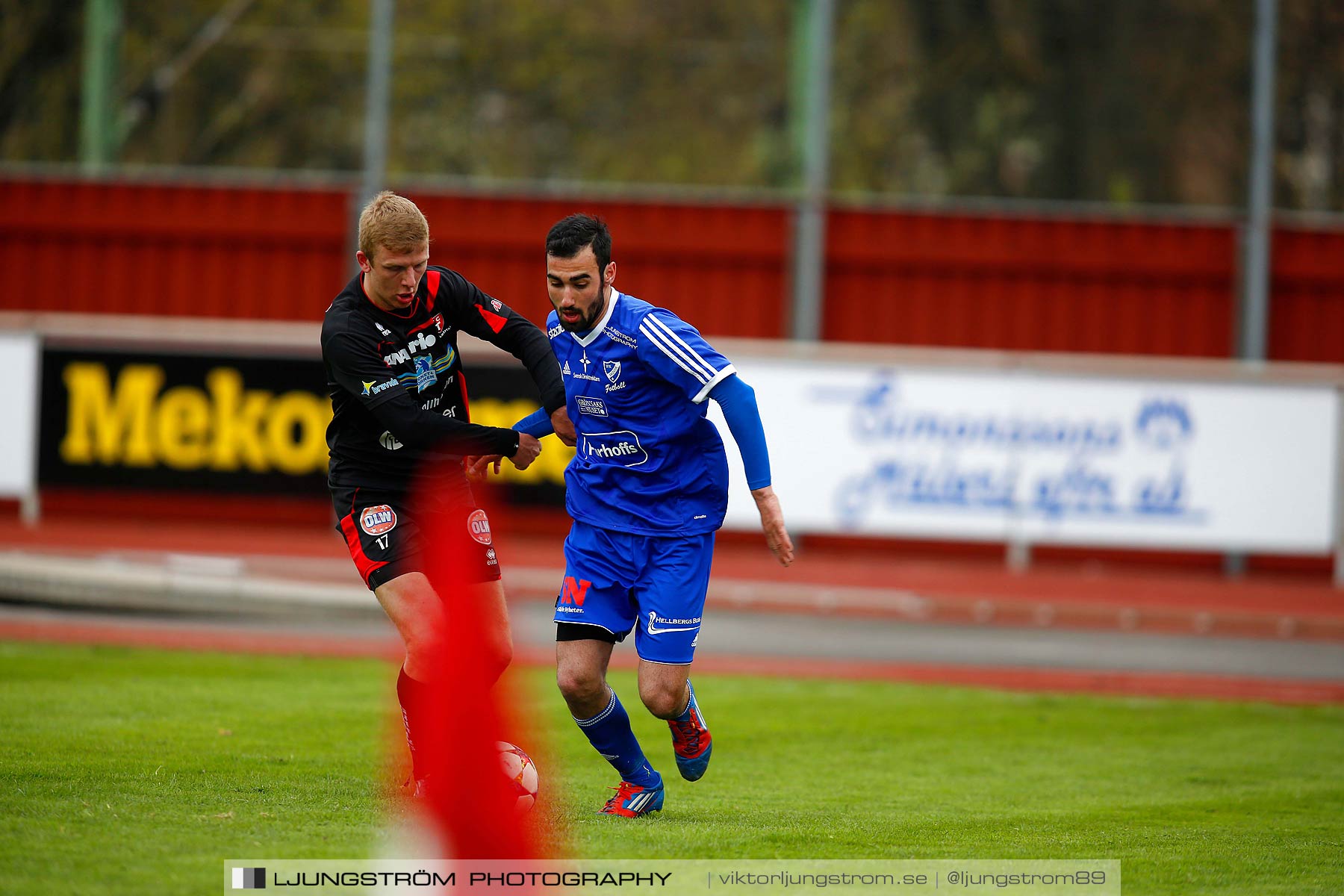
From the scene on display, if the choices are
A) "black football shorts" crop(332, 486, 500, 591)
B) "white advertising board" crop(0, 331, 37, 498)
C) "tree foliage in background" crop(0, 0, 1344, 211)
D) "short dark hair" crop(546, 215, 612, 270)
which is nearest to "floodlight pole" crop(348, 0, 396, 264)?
"tree foliage in background" crop(0, 0, 1344, 211)

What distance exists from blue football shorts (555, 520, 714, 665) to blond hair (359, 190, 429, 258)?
52.5 inches

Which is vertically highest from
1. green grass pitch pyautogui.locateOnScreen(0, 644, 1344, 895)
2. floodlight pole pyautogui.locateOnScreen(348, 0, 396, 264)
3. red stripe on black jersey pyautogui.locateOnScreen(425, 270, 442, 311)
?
floodlight pole pyautogui.locateOnScreen(348, 0, 396, 264)

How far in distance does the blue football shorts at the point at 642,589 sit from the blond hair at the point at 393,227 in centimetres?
133

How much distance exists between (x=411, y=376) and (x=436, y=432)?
1.14 feet

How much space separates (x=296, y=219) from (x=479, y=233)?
8.14 ft

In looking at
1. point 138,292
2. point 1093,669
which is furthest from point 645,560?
point 138,292

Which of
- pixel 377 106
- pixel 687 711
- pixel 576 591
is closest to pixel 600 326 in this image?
pixel 576 591

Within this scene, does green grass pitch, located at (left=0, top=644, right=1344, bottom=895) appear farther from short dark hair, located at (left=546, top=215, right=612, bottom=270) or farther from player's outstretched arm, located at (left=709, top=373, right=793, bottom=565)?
short dark hair, located at (left=546, top=215, right=612, bottom=270)

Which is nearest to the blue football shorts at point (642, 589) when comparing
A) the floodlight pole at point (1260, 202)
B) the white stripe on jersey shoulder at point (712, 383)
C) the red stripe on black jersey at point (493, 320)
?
the white stripe on jersey shoulder at point (712, 383)

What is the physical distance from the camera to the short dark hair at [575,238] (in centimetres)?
564

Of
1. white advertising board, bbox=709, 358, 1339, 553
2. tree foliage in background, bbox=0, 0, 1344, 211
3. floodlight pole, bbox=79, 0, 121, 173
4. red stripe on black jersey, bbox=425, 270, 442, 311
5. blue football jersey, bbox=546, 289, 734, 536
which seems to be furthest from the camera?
floodlight pole, bbox=79, 0, 121, 173

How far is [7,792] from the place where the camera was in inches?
220

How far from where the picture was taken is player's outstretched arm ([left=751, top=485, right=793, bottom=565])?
18.2ft

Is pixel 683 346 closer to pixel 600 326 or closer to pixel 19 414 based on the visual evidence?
pixel 600 326
